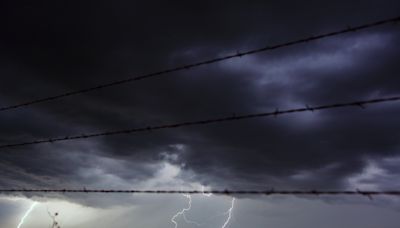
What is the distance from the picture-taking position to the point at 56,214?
220 feet

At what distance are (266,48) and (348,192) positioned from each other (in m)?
1.94

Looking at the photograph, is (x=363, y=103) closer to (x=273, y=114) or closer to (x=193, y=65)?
(x=273, y=114)

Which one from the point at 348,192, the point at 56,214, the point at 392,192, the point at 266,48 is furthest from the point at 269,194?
the point at 56,214

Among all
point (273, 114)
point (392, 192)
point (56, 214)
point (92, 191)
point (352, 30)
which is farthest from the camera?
point (56, 214)

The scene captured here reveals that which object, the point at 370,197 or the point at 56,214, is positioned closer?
the point at 370,197

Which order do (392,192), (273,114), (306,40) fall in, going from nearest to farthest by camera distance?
(392,192)
(306,40)
(273,114)

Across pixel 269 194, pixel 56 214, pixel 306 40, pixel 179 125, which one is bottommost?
pixel 269 194

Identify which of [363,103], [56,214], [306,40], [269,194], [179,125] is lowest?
[269,194]

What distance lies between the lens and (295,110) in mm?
4461

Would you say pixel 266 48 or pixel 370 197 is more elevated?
pixel 266 48

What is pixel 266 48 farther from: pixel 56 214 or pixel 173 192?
pixel 56 214

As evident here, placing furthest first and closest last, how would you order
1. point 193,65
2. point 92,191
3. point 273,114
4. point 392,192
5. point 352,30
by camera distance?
point 92,191 → point 193,65 → point 273,114 → point 352,30 → point 392,192

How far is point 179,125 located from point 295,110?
5.27ft

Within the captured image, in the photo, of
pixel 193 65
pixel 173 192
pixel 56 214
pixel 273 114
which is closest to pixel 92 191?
pixel 173 192
